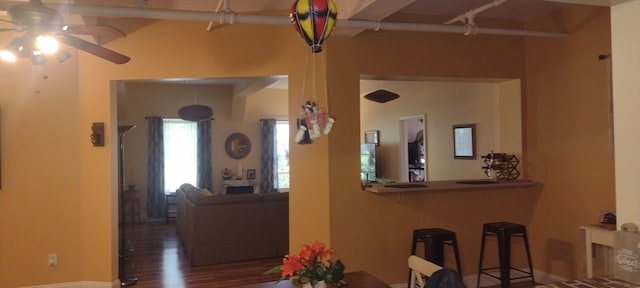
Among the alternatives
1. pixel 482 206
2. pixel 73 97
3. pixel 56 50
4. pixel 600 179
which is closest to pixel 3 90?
pixel 73 97

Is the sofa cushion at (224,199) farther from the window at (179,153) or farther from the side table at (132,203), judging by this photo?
the window at (179,153)

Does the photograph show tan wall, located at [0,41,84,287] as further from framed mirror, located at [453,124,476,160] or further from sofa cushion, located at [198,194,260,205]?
framed mirror, located at [453,124,476,160]

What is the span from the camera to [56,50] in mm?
2953

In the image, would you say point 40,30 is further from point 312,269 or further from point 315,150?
point 315,150

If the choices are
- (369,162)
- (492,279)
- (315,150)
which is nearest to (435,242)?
(492,279)

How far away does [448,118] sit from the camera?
19.7ft

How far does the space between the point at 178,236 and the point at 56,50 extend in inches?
187

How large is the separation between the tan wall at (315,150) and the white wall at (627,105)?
1.74 metres

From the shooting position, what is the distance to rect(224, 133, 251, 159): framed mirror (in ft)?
30.7

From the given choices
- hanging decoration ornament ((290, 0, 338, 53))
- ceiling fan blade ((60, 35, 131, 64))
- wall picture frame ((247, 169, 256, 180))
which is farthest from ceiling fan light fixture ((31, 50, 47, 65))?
wall picture frame ((247, 169, 256, 180))

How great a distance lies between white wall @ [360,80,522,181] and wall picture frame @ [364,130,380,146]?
9 centimetres

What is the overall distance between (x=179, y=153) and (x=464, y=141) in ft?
18.8

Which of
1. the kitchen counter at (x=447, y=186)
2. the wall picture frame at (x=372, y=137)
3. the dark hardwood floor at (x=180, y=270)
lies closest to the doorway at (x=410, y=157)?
the wall picture frame at (x=372, y=137)

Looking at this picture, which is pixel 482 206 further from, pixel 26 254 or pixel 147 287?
pixel 26 254
